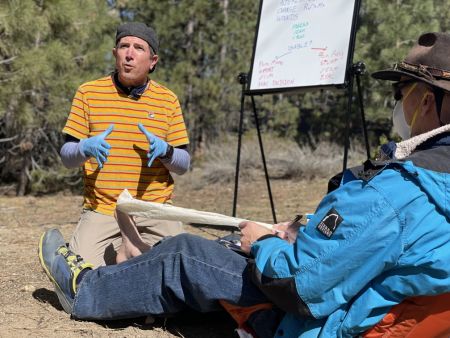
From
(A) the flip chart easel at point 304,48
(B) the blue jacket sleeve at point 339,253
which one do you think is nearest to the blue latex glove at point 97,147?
(B) the blue jacket sleeve at point 339,253

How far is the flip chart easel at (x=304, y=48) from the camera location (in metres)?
3.81

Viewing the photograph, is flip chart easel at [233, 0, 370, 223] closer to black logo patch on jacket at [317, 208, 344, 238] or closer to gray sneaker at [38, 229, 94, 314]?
gray sneaker at [38, 229, 94, 314]

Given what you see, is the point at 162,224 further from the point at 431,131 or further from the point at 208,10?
the point at 208,10

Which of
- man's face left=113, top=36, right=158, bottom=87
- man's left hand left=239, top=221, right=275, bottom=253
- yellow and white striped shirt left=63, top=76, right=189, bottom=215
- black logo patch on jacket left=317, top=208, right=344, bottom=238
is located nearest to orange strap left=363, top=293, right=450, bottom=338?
black logo patch on jacket left=317, top=208, right=344, bottom=238

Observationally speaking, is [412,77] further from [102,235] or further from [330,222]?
[102,235]

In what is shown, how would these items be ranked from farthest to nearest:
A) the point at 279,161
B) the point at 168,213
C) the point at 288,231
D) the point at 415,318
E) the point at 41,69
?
the point at 279,161
the point at 41,69
the point at 168,213
the point at 288,231
the point at 415,318

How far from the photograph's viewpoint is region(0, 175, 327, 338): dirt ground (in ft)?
8.18

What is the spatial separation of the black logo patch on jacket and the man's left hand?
1.30 ft

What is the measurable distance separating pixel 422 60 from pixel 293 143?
10191 millimetres

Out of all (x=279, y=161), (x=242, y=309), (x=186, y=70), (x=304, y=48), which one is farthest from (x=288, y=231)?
(x=186, y=70)

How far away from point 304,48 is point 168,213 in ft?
6.58

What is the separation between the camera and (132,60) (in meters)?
3.06

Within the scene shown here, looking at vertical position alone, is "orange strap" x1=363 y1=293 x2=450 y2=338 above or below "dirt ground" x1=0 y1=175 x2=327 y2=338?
above

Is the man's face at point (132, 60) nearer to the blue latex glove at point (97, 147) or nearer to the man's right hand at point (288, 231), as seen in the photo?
the blue latex glove at point (97, 147)
